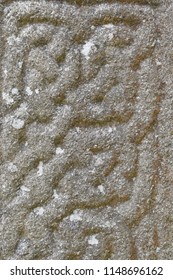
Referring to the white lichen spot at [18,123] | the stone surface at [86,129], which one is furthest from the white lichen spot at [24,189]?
the white lichen spot at [18,123]

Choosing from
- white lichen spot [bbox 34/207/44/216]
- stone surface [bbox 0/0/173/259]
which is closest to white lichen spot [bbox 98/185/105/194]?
stone surface [bbox 0/0/173/259]

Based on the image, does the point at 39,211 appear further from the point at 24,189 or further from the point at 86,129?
the point at 86,129

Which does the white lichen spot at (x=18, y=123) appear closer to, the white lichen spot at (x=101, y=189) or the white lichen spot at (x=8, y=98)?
the white lichen spot at (x=8, y=98)

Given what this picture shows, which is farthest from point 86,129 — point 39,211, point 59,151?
point 39,211

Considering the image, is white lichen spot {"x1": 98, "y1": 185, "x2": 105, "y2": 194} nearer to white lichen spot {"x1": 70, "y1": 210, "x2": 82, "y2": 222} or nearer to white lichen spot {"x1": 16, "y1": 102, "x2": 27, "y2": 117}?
white lichen spot {"x1": 70, "y1": 210, "x2": 82, "y2": 222}

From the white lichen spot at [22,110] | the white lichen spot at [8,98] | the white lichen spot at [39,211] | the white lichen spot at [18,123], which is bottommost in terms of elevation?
the white lichen spot at [39,211]
